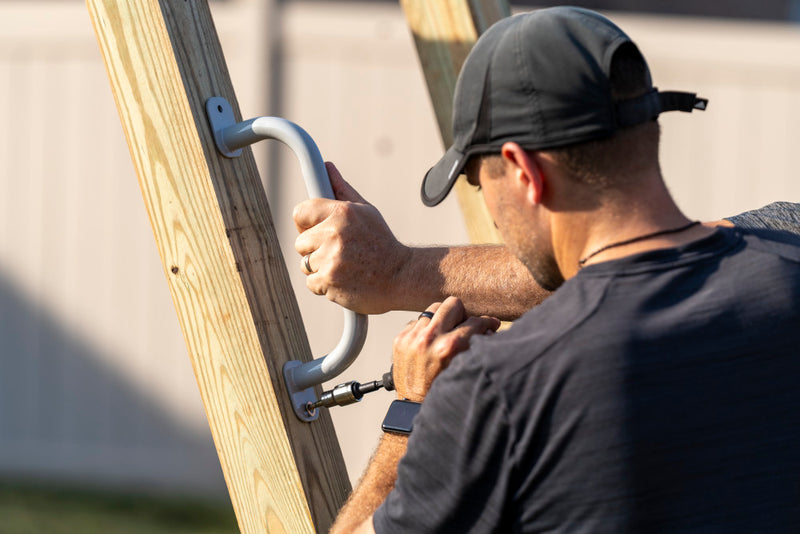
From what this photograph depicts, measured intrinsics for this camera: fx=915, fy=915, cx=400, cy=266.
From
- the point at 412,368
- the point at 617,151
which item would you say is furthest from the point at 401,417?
the point at 617,151

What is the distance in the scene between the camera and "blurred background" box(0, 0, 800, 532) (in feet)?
13.9

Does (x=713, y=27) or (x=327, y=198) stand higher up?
(x=327, y=198)

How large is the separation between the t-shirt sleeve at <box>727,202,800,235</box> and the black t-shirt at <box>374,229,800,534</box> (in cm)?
35

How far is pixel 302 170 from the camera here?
4.12 feet

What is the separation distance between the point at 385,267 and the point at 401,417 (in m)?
0.34

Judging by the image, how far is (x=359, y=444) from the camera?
14.8ft

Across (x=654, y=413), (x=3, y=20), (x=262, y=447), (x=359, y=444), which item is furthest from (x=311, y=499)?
(x=3, y=20)

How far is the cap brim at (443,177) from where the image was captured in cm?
117

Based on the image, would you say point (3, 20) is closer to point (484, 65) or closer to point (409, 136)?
point (409, 136)

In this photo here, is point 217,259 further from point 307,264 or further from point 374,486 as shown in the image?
point 374,486

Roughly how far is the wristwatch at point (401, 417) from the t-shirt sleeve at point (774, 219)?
569 mm

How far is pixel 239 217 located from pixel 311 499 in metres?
0.41

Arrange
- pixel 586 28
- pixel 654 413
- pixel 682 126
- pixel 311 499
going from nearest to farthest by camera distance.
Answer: pixel 654 413
pixel 586 28
pixel 311 499
pixel 682 126

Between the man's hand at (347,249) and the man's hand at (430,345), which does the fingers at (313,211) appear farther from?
the man's hand at (430,345)
